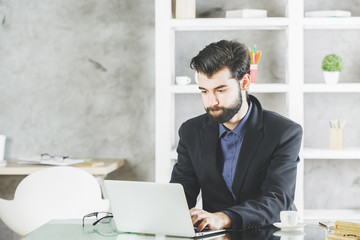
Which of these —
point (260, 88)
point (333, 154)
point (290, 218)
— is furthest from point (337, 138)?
point (290, 218)

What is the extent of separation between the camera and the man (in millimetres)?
2051

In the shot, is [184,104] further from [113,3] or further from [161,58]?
[113,3]

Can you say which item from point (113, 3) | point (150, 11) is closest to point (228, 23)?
point (150, 11)

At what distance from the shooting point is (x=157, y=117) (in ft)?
9.63

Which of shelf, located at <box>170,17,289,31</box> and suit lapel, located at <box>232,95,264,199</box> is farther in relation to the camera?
shelf, located at <box>170,17,289,31</box>

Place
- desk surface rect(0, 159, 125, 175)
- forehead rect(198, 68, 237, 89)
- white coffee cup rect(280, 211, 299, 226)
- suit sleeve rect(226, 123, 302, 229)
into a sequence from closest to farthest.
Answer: white coffee cup rect(280, 211, 299, 226) → suit sleeve rect(226, 123, 302, 229) → forehead rect(198, 68, 237, 89) → desk surface rect(0, 159, 125, 175)

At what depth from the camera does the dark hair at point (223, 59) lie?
6.94 feet

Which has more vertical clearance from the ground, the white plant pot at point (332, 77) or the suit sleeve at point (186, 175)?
the white plant pot at point (332, 77)

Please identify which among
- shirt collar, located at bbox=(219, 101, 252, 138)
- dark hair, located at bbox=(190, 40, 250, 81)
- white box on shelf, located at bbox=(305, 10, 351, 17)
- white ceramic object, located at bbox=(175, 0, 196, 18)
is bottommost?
shirt collar, located at bbox=(219, 101, 252, 138)

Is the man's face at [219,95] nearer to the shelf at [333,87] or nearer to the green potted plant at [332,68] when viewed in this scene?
the shelf at [333,87]

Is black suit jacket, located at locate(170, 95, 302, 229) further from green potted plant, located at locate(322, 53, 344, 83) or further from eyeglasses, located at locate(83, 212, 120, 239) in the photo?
green potted plant, located at locate(322, 53, 344, 83)

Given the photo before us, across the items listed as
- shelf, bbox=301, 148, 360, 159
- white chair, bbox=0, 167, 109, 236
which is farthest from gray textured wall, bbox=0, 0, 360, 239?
white chair, bbox=0, 167, 109, 236

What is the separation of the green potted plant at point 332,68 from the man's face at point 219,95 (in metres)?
1.07

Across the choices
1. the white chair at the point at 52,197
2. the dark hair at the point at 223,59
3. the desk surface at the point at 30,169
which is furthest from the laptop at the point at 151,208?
the desk surface at the point at 30,169
